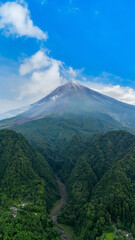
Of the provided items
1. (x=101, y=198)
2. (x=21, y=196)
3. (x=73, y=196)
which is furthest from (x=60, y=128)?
(x=101, y=198)

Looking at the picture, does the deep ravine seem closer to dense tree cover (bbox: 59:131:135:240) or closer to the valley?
the valley

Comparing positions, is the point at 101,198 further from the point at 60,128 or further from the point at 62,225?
the point at 60,128

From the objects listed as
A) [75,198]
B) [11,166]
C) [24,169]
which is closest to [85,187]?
[75,198]

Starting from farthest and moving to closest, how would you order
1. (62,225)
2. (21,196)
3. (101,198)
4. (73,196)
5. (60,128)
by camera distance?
(60,128)
(73,196)
(21,196)
(101,198)
(62,225)

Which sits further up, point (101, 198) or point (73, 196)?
point (101, 198)

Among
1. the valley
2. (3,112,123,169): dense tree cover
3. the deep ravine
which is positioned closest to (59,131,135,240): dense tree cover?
the valley

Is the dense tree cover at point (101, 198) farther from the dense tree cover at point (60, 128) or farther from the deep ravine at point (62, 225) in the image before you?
the dense tree cover at point (60, 128)
